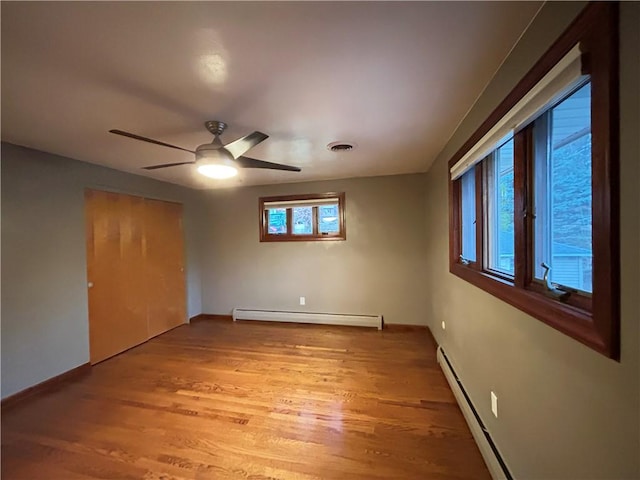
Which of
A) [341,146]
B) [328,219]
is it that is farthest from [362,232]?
[341,146]

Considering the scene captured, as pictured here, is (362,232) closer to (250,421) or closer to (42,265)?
(250,421)

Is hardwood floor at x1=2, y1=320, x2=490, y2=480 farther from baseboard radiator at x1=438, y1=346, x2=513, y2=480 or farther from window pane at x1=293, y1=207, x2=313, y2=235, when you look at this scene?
window pane at x1=293, y1=207, x2=313, y2=235

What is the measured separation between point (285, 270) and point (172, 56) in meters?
3.51

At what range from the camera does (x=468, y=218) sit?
2.48 metres

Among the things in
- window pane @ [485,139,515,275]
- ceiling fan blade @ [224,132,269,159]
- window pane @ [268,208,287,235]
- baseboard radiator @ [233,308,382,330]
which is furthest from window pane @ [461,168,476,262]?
window pane @ [268,208,287,235]

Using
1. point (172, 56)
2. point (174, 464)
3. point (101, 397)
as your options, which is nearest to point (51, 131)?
point (172, 56)

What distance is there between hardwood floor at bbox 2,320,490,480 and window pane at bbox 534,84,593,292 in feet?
4.28

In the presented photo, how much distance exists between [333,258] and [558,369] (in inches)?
133

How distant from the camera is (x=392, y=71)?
148cm

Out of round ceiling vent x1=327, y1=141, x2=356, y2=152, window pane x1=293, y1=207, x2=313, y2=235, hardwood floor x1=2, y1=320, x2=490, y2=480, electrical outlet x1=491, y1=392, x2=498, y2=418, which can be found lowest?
hardwood floor x1=2, y1=320, x2=490, y2=480

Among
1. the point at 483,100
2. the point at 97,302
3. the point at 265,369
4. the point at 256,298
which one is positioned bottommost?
the point at 265,369

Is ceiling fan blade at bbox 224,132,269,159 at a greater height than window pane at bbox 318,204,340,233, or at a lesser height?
greater

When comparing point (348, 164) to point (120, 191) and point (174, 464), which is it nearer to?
point (120, 191)

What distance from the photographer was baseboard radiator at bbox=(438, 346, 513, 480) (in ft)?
4.95
